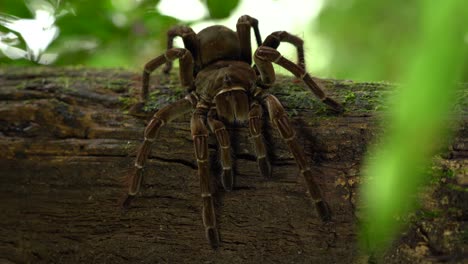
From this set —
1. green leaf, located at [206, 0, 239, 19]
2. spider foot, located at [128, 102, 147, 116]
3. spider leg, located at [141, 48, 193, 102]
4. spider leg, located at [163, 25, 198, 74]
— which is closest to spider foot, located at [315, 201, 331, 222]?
spider leg, located at [141, 48, 193, 102]

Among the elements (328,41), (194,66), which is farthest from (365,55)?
(194,66)

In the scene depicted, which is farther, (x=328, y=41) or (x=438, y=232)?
(x=328, y=41)

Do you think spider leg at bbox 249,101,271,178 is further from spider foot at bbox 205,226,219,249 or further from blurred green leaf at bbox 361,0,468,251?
blurred green leaf at bbox 361,0,468,251

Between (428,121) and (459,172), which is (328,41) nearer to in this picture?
(459,172)

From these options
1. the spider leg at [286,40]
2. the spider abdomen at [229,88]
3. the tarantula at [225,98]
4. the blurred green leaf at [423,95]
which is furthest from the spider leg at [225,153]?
the blurred green leaf at [423,95]

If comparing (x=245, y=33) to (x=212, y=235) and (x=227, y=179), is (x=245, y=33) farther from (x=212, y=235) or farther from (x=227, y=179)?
(x=212, y=235)

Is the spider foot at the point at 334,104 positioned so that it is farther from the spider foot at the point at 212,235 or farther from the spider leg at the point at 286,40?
the spider foot at the point at 212,235

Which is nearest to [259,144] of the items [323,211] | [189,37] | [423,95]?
[323,211]
